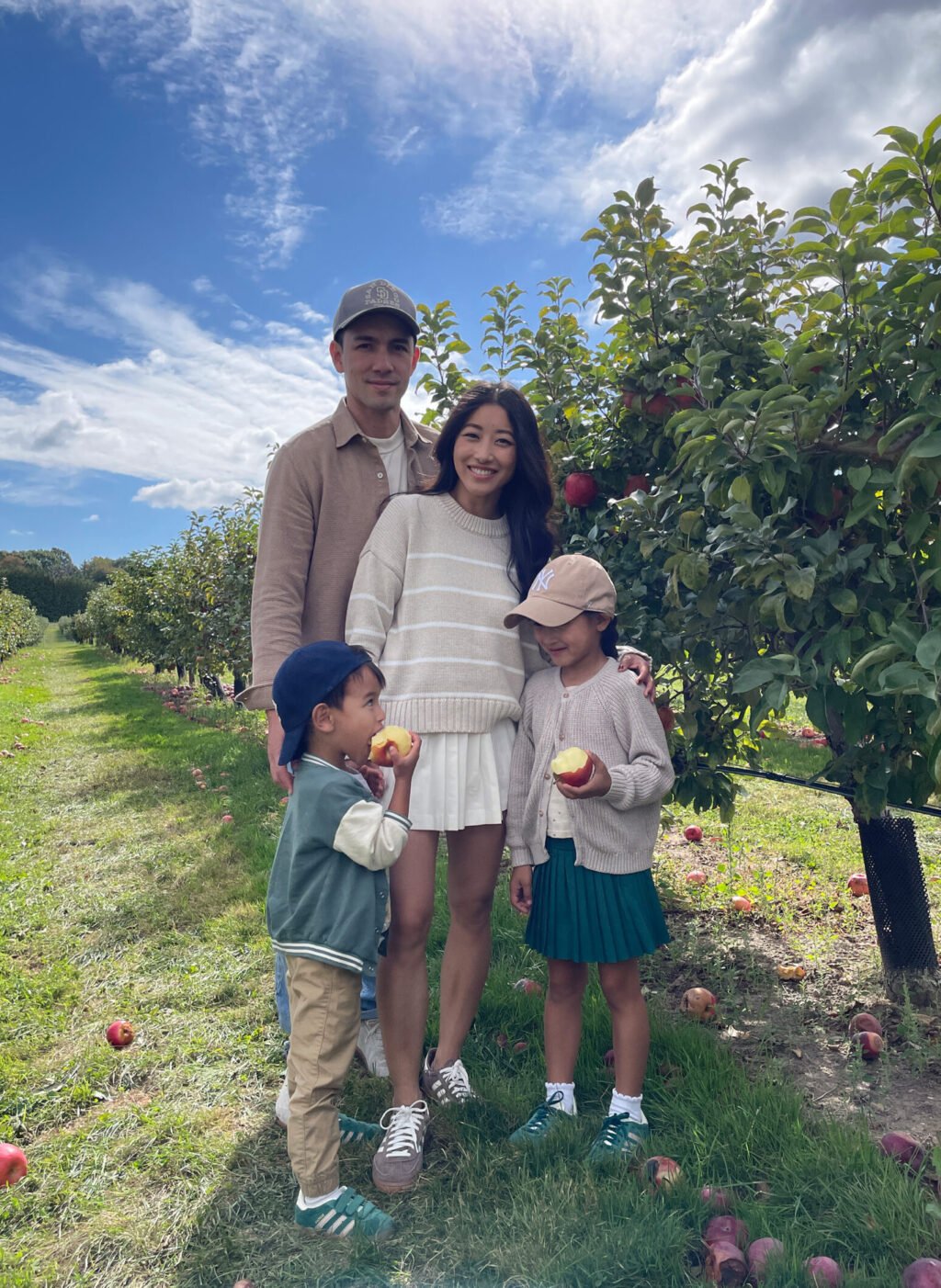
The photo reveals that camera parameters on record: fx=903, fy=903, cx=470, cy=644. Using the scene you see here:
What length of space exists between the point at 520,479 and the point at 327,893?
4.47 feet

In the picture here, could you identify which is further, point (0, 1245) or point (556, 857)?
point (556, 857)

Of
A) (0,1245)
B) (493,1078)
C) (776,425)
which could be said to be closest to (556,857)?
(493,1078)

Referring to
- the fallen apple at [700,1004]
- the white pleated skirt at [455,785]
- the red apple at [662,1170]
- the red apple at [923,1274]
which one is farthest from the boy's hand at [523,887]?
the red apple at [923,1274]

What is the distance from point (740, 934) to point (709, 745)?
1.24 metres

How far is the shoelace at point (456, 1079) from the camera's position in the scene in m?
2.74

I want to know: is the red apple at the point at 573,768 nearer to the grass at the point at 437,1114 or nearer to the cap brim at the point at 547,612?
the cap brim at the point at 547,612

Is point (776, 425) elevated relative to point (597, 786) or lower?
elevated

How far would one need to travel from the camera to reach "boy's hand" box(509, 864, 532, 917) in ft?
8.66

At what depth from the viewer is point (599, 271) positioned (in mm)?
3225

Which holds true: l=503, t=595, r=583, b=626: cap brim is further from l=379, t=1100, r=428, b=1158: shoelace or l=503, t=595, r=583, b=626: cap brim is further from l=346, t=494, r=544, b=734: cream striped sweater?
l=379, t=1100, r=428, b=1158: shoelace

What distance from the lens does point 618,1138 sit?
2.43 meters

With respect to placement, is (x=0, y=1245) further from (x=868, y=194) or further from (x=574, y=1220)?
(x=868, y=194)

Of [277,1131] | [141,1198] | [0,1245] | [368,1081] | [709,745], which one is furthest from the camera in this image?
[709,745]

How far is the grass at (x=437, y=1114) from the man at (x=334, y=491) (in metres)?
0.46
